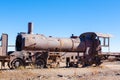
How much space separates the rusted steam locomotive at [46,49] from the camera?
2500 cm

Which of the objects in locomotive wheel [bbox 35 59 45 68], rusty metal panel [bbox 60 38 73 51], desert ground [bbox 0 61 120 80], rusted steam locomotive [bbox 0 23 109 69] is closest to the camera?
desert ground [bbox 0 61 120 80]

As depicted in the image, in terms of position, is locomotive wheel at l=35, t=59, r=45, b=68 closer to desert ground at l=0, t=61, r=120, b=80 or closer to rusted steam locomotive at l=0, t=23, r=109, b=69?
rusted steam locomotive at l=0, t=23, r=109, b=69

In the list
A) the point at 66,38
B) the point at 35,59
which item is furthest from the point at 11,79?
the point at 66,38

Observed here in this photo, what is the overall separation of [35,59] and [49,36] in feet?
11.2

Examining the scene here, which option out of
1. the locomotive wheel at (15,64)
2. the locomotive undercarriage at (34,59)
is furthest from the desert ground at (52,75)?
the locomotive undercarriage at (34,59)

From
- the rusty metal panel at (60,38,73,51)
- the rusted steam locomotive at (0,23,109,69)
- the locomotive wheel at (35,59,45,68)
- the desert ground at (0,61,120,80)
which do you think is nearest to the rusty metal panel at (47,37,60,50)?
the rusted steam locomotive at (0,23,109,69)

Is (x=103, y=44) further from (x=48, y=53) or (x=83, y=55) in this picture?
(x=48, y=53)

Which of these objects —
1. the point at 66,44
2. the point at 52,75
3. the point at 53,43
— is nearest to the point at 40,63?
the point at 53,43

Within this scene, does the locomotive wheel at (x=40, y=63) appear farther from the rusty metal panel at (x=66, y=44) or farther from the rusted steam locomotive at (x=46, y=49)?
the rusty metal panel at (x=66, y=44)

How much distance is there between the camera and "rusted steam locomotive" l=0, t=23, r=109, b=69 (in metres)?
25.0

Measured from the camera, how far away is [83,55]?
1184 inches

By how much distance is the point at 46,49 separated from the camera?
2773 cm

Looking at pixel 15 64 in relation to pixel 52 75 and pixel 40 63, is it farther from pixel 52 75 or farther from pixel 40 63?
pixel 52 75

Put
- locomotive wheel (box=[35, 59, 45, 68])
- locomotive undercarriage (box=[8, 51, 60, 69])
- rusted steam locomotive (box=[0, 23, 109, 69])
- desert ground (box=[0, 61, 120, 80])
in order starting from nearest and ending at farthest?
desert ground (box=[0, 61, 120, 80]), locomotive undercarriage (box=[8, 51, 60, 69]), rusted steam locomotive (box=[0, 23, 109, 69]), locomotive wheel (box=[35, 59, 45, 68])
